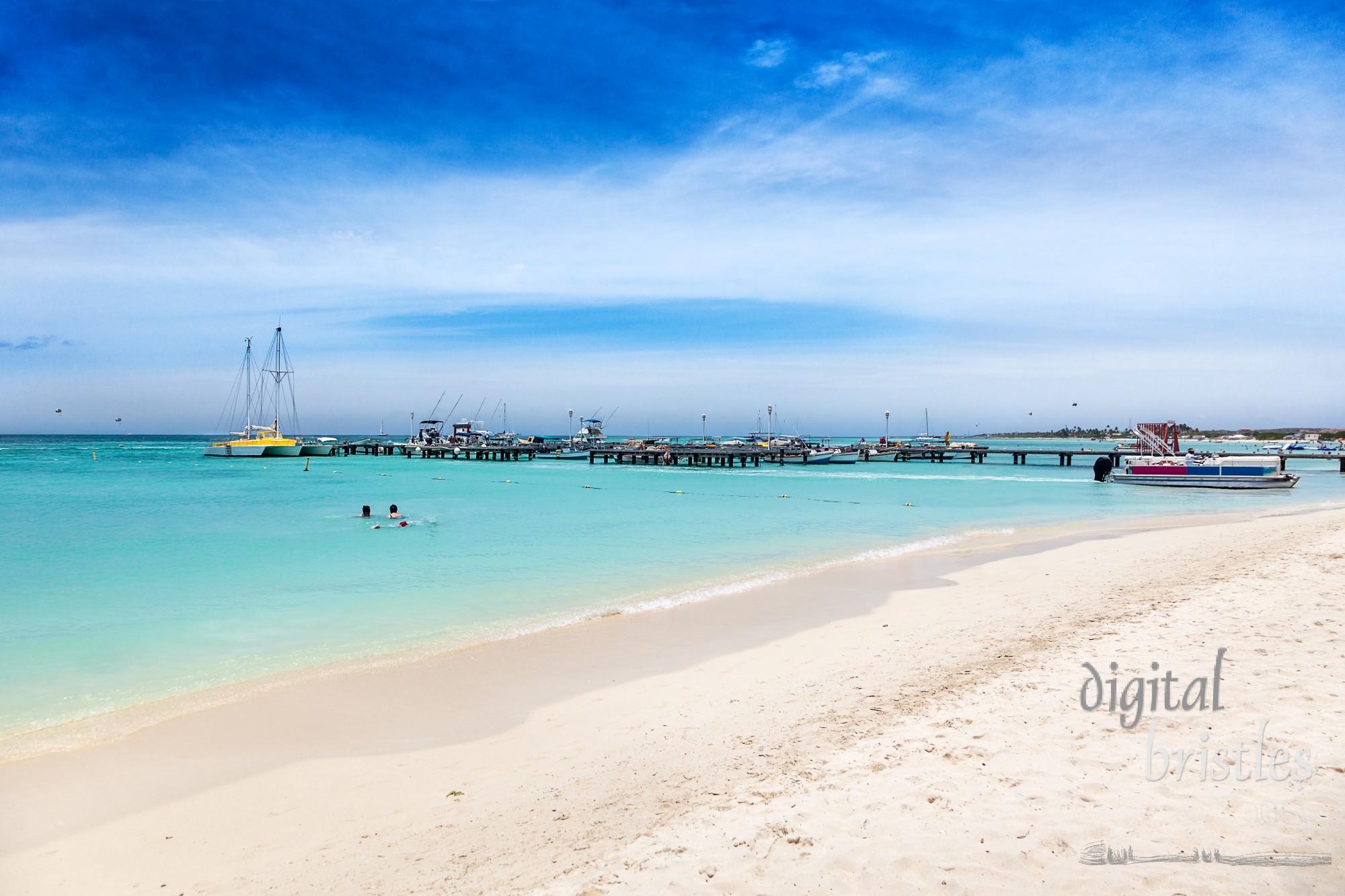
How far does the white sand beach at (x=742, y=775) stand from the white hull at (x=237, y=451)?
83.7 m

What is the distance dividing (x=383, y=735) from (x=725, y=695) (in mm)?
3112

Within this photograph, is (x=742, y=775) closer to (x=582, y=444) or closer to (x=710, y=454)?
(x=710, y=454)

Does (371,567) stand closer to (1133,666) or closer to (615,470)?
(1133,666)

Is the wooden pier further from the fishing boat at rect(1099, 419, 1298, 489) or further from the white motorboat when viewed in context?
the fishing boat at rect(1099, 419, 1298, 489)

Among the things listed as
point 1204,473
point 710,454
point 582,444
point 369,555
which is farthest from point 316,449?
point 1204,473

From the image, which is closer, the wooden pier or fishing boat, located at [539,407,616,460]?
the wooden pier

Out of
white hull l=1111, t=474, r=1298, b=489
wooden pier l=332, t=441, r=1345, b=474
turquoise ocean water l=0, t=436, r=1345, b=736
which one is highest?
wooden pier l=332, t=441, r=1345, b=474

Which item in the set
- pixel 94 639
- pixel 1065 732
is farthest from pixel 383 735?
pixel 94 639

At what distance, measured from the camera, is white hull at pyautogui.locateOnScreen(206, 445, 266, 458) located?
78.9 m

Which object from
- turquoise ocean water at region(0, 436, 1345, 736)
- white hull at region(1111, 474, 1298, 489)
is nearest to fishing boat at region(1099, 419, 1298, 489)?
white hull at region(1111, 474, 1298, 489)

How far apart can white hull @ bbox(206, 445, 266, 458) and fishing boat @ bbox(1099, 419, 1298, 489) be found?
82208 millimetres

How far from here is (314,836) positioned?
452cm

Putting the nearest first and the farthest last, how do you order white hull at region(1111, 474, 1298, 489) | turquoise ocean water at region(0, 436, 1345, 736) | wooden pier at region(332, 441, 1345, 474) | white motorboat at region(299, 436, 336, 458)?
1. turquoise ocean water at region(0, 436, 1345, 736)
2. white hull at region(1111, 474, 1298, 489)
3. wooden pier at region(332, 441, 1345, 474)
4. white motorboat at region(299, 436, 336, 458)

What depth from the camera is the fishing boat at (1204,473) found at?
40281 mm
